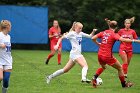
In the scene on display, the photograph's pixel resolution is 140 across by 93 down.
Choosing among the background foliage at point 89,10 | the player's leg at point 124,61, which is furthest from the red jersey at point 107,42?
the background foliage at point 89,10

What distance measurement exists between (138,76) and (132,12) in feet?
72.7

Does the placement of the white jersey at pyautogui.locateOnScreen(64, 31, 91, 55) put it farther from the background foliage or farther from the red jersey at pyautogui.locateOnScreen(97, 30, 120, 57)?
the background foliage

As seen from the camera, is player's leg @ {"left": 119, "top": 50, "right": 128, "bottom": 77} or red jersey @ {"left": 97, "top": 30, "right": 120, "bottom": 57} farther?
player's leg @ {"left": 119, "top": 50, "right": 128, "bottom": 77}

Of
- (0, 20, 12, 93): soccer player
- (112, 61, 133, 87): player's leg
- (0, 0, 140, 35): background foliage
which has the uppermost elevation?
(0, 0, 140, 35): background foliage

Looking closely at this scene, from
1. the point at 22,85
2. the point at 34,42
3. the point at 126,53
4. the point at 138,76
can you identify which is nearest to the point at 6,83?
the point at 22,85

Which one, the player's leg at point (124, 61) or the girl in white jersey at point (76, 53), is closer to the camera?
the girl in white jersey at point (76, 53)

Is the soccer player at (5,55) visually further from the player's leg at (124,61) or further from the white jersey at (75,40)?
the player's leg at (124,61)

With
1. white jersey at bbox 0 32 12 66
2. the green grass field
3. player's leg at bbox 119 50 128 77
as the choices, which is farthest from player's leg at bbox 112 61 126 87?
white jersey at bbox 0 32 12 66

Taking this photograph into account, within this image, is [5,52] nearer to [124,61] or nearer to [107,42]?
[107,42]

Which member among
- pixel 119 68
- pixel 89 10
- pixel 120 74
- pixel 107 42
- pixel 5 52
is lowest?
pixel 120 74

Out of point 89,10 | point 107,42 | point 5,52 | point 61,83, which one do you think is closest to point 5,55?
point 5,52

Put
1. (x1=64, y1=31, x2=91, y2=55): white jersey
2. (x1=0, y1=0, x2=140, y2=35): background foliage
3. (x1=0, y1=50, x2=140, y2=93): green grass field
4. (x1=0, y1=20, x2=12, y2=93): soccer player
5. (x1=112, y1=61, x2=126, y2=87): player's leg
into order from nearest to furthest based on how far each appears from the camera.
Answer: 1. (x1=0, y1=20, x2=12, y2=93): soccer player
2. (x1=0, y1=50, x2=140, y2=93): green grass field
3. (x1=112, y1=61, x2=126, y2=87): player's leg
4. (x1=64, y1=31, x2=91, y2=55): white jersey
5. (x1=0, y1=0, x2=140, y2=35): background foliage

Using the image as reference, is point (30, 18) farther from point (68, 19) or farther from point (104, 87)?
point (104, 87)

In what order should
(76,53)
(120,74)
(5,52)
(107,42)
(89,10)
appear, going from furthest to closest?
(89,10) → (76,53) → (120,74) → (107,42) → (5,52)
